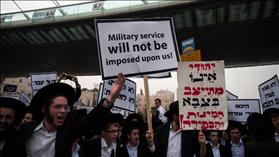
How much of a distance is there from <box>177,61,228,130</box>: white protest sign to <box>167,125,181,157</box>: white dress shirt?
749 millimetres

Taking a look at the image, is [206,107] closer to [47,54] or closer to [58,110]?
[58,110]

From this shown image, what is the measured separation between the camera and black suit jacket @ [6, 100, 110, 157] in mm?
2453

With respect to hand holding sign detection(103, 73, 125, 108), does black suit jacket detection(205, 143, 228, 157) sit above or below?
below

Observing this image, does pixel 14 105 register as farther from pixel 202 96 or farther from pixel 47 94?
pixel 202 96

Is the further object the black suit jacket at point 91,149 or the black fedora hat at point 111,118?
the black fedora hat at point 111,118

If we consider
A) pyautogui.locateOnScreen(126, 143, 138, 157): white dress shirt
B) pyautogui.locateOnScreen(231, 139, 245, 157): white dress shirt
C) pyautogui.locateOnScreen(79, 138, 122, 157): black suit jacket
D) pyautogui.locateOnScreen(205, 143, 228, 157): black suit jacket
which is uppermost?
pyautogui.locateOnScreen(79, 138, 122, 157): black suit jacket

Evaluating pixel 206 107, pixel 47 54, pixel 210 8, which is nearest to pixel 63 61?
pixel 47 54

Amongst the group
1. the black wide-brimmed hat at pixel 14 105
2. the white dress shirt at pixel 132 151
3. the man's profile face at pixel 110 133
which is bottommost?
the white dress shirt at pixel 132 151

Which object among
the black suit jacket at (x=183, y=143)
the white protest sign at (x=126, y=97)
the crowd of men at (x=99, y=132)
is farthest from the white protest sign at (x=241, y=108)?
the black suit jacket at (x=183, y=143)

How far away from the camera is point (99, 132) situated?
450 cm

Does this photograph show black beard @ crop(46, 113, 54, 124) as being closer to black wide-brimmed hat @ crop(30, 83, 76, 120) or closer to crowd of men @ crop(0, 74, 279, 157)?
crowd of men @ crop(0, 74, 279, 157)

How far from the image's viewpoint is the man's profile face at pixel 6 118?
2.53m

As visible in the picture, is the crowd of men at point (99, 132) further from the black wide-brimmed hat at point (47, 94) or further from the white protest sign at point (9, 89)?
the white protest sign at point (9, 89)

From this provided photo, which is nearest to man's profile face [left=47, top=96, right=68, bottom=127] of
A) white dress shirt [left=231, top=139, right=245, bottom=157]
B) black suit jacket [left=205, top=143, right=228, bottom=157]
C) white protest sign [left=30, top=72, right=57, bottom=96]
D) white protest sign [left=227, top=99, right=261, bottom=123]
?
black suit jacket [left=205, top=143, right=228, bottom=157]
